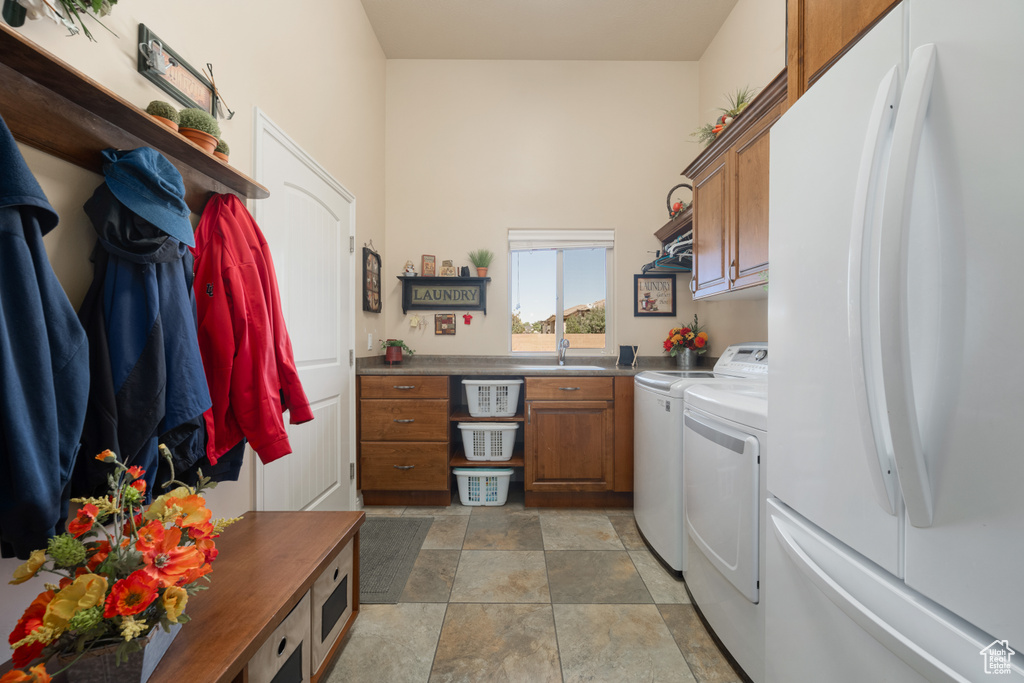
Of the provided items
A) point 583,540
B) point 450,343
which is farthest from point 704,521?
point 450,343

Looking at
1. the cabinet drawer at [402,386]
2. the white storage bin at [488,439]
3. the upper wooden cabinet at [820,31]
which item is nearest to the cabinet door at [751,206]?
the upper wooden cabinet at [820,31]

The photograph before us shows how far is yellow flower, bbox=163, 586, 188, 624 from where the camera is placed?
0.70 meters

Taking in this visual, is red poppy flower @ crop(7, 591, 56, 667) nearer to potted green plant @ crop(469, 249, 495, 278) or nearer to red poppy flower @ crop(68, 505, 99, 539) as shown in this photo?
red poppy flower @ crop(68, 505, 99, 539)

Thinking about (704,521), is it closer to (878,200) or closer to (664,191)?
→ (878,200)

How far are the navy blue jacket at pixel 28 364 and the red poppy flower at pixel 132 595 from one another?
9.7 inches

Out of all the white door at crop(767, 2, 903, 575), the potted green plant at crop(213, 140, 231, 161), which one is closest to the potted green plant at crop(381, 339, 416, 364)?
the potted green plant at crop(213, 140, 231, 161)

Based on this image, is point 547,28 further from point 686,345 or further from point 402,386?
point 402,386

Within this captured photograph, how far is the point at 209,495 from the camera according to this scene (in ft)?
4.81

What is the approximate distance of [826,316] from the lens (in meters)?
0.79

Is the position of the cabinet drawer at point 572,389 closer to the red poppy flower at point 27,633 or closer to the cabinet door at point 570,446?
the cabinet door at point 570,446

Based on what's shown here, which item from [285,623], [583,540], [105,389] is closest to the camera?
[105,389]

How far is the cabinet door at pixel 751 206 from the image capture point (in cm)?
174

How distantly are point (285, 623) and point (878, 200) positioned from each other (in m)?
1.51

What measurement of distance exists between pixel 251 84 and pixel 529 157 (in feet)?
7.03
